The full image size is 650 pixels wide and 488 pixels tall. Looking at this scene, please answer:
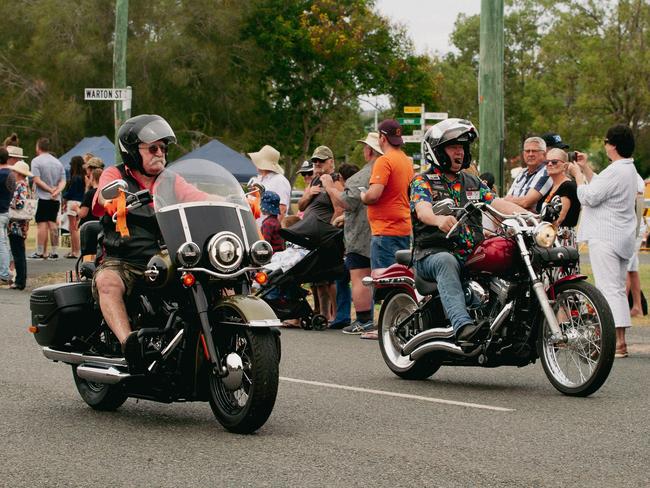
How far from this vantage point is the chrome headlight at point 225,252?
7489 millimetres

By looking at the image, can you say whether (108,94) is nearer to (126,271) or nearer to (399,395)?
(399,395)

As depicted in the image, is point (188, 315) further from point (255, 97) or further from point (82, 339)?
point (255, 97)

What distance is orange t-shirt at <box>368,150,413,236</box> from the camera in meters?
12.9

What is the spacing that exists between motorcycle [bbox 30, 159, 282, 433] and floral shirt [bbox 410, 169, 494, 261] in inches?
82.4

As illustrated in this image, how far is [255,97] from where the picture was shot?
56.3 m

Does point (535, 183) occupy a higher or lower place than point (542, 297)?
higher

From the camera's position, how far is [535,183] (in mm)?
12977

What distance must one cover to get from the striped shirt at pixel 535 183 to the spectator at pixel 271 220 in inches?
111

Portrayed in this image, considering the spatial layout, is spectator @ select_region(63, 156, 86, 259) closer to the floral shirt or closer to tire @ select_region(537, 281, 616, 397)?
the floral shirt

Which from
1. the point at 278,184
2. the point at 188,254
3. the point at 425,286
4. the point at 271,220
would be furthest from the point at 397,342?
the point at 278,184

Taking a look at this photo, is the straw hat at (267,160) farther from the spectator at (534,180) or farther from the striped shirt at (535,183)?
the spectator at (534,180)

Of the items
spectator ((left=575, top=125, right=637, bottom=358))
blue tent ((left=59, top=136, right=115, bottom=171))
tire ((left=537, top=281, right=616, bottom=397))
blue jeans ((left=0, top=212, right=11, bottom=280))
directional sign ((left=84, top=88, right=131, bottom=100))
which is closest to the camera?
tire ((left=537, top=281, right=616, bottom=397))

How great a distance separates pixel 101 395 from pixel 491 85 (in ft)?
28.0

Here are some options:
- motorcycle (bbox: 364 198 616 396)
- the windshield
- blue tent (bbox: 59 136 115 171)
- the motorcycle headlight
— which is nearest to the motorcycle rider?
motorcycle (bbox: 364 198 616 396)
